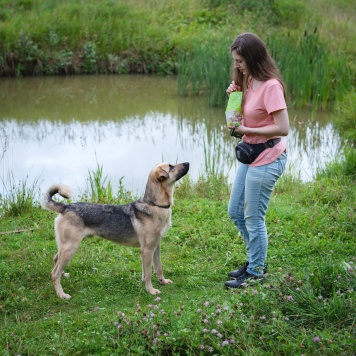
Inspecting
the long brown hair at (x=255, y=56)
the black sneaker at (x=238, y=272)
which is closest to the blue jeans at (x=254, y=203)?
the black sneaker at (x=238, y=272)

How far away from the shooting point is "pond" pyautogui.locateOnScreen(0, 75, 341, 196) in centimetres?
1036

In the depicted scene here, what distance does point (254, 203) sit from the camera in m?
5.35

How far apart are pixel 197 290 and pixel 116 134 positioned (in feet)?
24.0

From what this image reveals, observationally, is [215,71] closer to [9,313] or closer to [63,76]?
[63,76]

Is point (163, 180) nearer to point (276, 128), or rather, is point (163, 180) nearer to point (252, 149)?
point (252, 149)

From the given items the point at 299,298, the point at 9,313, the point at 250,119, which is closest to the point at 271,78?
the point at 250,119

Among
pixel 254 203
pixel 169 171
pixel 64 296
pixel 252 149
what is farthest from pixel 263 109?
pixel 64 296

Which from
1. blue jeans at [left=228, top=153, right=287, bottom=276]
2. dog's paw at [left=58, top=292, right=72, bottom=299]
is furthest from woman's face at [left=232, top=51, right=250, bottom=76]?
dog's paw at [left=58, top=292, right=72, bottom=299]

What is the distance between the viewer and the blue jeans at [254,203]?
529cm

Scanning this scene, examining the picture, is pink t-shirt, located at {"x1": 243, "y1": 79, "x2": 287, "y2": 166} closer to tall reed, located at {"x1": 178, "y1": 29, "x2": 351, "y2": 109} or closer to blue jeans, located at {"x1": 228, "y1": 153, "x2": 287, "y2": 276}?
blue jeans, located at {"x1": 228, "y1": 153, "x2": 287, "y2": 276}

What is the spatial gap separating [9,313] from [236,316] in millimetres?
1990

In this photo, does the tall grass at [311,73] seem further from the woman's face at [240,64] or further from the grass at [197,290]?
the woman's face at [240,64]

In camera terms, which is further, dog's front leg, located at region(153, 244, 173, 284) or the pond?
the pond

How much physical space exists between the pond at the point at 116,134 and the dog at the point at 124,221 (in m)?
3.30
